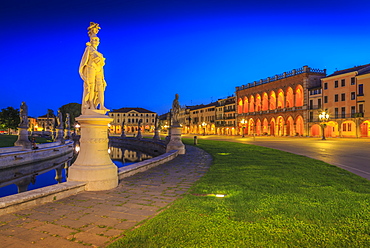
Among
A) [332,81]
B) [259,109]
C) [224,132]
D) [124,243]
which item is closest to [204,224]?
[124,243]

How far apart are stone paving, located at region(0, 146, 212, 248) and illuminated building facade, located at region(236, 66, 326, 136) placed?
162 ft

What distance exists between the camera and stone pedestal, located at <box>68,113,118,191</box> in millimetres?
6336

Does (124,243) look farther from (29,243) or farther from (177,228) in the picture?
(29,243)

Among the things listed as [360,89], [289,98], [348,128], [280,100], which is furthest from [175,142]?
[280,100]

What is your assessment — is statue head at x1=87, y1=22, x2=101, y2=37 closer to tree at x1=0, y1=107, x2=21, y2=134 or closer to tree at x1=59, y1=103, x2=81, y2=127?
tree at x1=0, y1=107, x2=21, y2=134

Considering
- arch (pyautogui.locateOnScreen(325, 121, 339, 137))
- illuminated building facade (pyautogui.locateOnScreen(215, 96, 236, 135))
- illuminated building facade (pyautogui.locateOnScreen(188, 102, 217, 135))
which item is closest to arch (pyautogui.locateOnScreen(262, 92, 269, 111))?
illuminated building facade (pyautogui.locateOnScreen(215, 96, 236, 135))

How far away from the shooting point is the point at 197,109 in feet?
329

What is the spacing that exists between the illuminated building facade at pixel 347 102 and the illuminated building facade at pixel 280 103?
3770 mm

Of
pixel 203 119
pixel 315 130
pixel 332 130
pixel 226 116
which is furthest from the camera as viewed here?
pixel 203 119

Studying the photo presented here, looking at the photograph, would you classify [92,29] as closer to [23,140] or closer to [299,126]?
[23,140]

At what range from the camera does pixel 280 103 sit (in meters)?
62.1

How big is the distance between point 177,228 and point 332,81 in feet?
179

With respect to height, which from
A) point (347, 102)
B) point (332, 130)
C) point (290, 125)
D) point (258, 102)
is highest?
point (258, 102)

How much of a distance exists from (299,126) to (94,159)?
5756 centimetres
